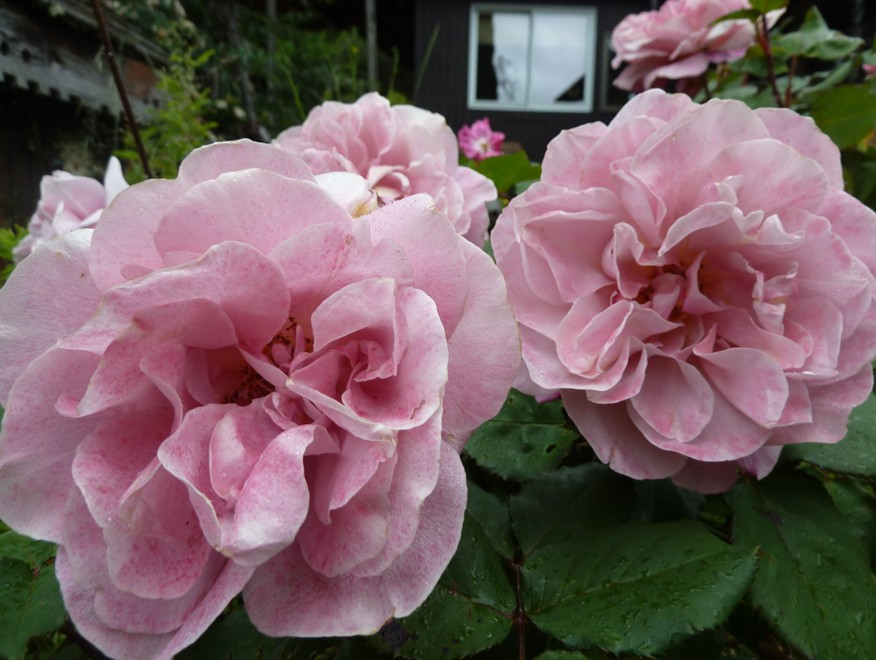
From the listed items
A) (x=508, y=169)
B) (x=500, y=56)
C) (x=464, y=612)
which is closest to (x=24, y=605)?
(x=464, y=612)

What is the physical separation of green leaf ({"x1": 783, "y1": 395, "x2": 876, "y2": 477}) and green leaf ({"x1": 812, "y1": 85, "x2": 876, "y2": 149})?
0.59 m

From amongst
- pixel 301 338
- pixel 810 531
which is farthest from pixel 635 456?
pixel 301 338

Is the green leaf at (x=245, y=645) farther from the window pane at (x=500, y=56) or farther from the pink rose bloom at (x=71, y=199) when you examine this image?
the window pane at (x=500, y=56)

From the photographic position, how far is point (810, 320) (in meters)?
0.54

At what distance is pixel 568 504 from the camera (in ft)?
1.88

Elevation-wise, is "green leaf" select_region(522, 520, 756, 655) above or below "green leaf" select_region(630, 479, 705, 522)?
above

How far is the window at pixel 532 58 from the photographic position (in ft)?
22.1

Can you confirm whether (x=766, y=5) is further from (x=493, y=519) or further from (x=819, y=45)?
(x=493, y=519)

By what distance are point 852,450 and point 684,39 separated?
95cm

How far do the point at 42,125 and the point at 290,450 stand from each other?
12.5 ft

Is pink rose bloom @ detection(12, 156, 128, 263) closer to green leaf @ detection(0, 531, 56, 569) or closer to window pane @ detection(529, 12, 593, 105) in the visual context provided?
green leaf @ detection(0, 531, 56, 569)

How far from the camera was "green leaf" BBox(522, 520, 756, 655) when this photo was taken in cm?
41

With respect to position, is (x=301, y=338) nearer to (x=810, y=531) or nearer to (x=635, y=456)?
(x=635, y=456)

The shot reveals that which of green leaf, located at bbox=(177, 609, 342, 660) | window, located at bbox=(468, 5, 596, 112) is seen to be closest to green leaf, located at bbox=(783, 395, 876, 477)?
green leaf, located at bbox=(177, 609, 342, 660)
